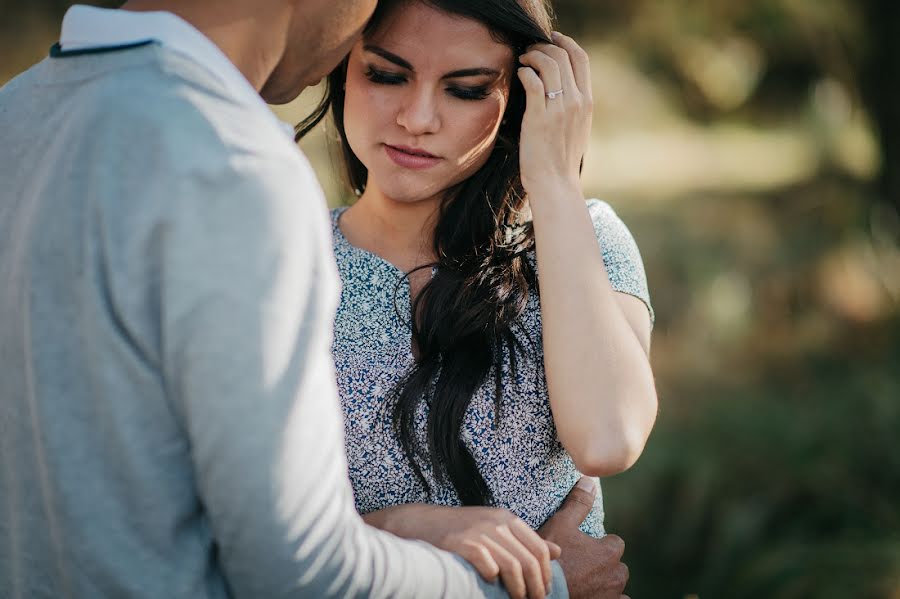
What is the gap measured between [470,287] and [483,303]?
0.16 feet

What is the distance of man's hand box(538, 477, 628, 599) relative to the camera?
66.2 inches

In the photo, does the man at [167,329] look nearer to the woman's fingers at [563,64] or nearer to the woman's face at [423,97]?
the woman's face at [423,97]

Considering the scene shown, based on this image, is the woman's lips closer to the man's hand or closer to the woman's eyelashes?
the woman's eyelashes

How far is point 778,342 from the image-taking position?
479cm

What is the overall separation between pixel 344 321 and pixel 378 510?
1.28 ft

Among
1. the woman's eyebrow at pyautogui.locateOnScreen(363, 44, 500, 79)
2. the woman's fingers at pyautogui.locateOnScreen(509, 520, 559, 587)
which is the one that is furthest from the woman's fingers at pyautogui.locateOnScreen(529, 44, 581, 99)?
the woman's fingers at pyautogui.locateOnScreen(509, 520, 559, 587)

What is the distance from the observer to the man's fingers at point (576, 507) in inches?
69.6

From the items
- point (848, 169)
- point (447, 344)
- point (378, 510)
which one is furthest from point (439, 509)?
point (848, 169)

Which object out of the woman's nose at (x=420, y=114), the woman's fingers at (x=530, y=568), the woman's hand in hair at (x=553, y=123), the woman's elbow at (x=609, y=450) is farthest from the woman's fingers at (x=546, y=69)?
the woman's fingers at (x=530, y=568)

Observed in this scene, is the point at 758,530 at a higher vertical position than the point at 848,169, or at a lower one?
lower

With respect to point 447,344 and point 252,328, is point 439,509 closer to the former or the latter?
point 447,344

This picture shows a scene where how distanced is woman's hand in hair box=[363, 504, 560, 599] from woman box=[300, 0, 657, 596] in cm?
8

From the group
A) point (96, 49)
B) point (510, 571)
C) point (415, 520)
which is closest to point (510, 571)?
point (510, 571)

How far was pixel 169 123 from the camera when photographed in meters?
0.96
